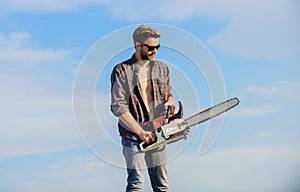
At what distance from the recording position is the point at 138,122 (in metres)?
Answer: 4.48

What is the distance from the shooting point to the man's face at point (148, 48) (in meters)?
4.70

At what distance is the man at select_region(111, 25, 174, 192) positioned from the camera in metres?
4.38

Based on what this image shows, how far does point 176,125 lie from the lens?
15.4 feet

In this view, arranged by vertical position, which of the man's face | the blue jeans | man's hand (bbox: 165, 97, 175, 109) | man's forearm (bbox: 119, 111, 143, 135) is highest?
the man's face

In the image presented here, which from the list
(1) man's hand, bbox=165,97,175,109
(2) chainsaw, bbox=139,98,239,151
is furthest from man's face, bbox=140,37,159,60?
(2) chainsaw, bbox=139,98,239,151

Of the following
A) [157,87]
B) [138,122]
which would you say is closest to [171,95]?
[157,87]

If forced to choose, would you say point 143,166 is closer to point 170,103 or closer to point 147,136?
point 147,136

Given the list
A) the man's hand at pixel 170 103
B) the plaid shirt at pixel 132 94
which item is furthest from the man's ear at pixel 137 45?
the man's hand at pixel 170 103

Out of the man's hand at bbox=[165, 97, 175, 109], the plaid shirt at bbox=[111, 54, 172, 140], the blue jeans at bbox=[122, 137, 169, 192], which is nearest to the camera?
the blue jeans at bbox=[122, 137, 169, 192]

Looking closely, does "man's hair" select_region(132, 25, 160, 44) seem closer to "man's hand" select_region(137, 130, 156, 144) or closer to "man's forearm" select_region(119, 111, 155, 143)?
"man's forearm" select_region(119, 111, 155, 143)

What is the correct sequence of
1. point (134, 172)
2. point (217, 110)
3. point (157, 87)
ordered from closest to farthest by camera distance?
point (134, 172)
point (157, 87)
point (217, 110)

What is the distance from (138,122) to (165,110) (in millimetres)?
301

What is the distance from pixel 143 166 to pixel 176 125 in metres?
0.58

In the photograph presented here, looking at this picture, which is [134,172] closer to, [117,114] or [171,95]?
[117,114]
